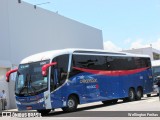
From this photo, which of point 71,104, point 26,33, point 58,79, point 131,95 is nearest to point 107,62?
point 131,95

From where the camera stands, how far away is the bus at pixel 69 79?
1964 cm

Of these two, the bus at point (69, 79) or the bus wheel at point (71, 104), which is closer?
the bus at point (69, 79)

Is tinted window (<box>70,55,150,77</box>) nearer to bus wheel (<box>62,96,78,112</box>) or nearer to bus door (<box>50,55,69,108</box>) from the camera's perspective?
bus door (<box>50,55,69,108</box>)

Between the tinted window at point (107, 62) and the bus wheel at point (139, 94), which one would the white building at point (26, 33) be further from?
the bus wheel at point (139, 94)

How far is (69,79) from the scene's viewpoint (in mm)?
20875

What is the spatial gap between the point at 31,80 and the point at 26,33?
1347 cm

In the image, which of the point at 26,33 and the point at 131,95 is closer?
the point at 131,95

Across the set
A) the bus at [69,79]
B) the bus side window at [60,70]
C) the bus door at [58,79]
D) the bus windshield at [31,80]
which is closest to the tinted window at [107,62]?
the bus at [69,79]

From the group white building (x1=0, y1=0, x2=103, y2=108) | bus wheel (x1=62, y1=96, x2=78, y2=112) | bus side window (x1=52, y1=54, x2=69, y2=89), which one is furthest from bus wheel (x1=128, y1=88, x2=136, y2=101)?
white building (x1=0, y1=0, x2=103, y2=108)

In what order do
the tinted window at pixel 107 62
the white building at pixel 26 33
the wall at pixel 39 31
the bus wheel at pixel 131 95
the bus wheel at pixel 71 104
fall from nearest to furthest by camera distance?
1. the bus wheel at pixel 71 104
2. the tinted window at pixel 107 62
3. the bus wheel at pixel 131 95
4. the white building at pixel 26 33
5. the wall at pixel 39 31

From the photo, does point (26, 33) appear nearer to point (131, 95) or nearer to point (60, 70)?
point (131, 95)

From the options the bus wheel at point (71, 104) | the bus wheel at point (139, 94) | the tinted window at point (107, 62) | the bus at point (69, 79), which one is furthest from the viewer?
the bus wheel at point (139, 94)

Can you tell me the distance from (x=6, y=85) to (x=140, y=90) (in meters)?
10.7

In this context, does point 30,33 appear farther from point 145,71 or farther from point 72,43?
point 145,71
